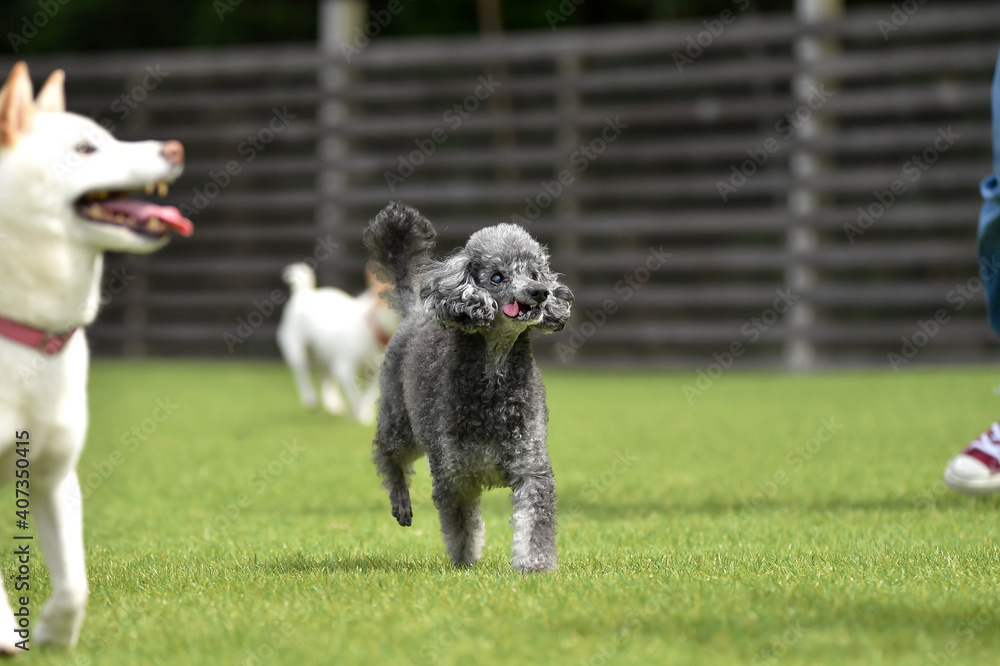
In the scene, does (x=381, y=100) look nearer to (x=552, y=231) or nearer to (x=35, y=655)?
(x=552, y=231)

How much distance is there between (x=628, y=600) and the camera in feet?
8.21

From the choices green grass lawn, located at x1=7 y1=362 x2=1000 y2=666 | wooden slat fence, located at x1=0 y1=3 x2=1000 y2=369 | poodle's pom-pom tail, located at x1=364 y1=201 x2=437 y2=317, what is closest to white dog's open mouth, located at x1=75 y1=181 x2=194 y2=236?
green grass lawn, located at x1=7 y1=362 x2=1000 y2=666

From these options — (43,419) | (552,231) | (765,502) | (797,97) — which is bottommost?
(765,502)

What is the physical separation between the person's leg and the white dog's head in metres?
2.91

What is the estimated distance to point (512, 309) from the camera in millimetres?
2916

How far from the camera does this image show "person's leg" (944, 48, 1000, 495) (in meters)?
4.03

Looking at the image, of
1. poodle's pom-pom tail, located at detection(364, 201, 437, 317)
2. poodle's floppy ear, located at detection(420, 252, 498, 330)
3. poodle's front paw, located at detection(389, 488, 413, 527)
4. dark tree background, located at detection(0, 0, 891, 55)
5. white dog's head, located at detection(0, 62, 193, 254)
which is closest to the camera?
white dog's head, located at detection(0, 62, 193, 254)

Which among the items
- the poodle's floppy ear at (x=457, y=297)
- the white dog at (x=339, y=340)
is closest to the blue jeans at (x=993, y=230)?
the poodle's floppy ear at (x=457, y=297)

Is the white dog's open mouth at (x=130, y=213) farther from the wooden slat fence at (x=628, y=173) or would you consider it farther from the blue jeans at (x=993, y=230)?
the wooden slat fence at (x=628, y=173)

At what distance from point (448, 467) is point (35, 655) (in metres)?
1.16

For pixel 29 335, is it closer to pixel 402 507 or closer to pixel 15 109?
pixel 15 109

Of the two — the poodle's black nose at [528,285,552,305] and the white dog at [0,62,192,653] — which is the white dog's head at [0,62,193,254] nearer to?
the white dog at [0,62,192,653]

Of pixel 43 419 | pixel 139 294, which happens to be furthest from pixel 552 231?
pixel 43 419

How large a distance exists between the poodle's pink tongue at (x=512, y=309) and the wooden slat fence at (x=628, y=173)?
24.7ft
